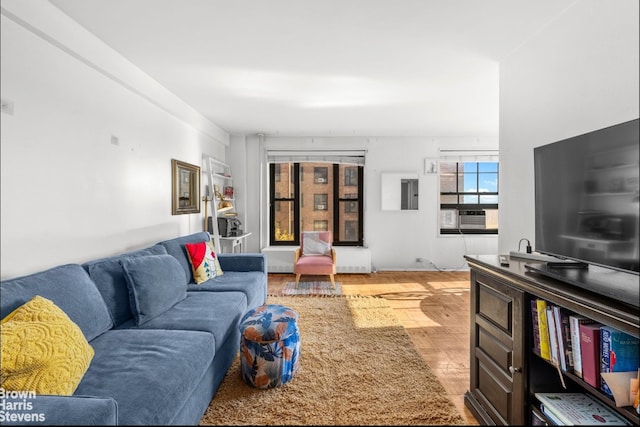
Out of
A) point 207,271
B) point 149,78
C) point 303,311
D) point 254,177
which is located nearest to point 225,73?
point 149,78

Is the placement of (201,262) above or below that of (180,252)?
below

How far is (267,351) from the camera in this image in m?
2.27

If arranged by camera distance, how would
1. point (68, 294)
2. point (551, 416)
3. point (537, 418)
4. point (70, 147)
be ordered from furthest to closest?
point (70, 147) < point (68, 294) < point (537, 418) < point (551, 416)

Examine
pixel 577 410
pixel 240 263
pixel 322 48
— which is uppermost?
pixel 322 48

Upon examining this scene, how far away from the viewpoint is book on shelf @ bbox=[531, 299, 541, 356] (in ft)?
5.23

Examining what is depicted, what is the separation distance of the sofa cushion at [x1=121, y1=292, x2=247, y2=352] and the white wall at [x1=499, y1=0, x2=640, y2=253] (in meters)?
2.14

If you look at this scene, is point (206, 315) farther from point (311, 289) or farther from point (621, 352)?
point (311, 289)

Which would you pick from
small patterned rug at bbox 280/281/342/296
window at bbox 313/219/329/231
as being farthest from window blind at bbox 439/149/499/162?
small patterned rug at bbox 280/281/342/296

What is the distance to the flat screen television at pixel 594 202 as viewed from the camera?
1263 millimetres

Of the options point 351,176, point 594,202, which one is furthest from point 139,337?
point 351,176

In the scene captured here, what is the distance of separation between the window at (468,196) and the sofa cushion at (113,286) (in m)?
5.38

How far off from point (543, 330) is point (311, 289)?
144 inches

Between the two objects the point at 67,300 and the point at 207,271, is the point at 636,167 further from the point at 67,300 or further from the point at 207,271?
the point at 207,271

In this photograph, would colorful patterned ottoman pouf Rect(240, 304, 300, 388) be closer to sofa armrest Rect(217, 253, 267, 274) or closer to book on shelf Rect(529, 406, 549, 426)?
book on shelf Rect(529, 406, 549, 426)
